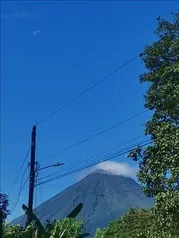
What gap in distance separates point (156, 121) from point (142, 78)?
2.13 meters

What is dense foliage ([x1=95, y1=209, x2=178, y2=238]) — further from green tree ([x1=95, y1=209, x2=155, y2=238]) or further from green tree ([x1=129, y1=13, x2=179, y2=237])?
green tree ([x1=129, y1=13, x2=179, y2=237])

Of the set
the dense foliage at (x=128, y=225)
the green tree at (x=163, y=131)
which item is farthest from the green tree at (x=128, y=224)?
the green tree at (x=163, y=131)

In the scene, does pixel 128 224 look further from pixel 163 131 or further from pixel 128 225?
pixel 163 131

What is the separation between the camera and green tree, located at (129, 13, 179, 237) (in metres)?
18.1

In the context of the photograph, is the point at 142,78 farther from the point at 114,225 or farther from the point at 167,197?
the point at 114,225

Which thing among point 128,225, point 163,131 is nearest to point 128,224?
point 128,225

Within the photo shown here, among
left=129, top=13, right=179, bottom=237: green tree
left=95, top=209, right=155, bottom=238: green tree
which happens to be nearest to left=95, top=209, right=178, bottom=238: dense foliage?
left=95, top=209, right=155, bottom=238: green tree

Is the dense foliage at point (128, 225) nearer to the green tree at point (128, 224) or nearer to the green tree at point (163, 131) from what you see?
the green tree at point (128, 224)

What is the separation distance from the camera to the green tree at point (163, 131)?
59.5 feet

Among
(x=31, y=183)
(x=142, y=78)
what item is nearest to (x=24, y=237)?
(x=142, y=78)

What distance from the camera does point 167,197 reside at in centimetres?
1802

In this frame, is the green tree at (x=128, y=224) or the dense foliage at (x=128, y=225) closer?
the dense foliage at (x=128, y=225)

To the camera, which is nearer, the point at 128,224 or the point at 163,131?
the point at 163,131

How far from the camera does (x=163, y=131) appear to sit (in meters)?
19.0
